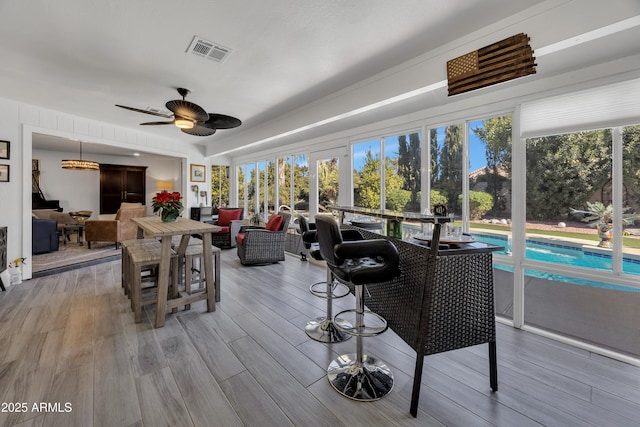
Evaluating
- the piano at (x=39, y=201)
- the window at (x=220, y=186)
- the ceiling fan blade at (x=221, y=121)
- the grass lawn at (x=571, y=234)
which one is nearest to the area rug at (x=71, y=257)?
the piano at (x=39, y=201)

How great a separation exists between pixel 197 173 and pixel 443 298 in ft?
22.9

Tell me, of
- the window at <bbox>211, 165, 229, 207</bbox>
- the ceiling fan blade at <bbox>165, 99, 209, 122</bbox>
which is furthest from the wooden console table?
the window at <bbox>211, 165, 229, 207</bbox>

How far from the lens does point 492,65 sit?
6.68ft

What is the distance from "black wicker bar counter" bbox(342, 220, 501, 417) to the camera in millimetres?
1533

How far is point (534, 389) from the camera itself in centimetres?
174

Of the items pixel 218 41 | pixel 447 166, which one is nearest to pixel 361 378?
pixel 447 166

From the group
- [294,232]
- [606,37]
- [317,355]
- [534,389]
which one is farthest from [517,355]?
[294,232]

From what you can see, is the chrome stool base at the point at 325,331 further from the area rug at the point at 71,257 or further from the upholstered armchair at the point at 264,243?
the area rug at the point at 71,257

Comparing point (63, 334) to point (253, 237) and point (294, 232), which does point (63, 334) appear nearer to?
point (253, 237)

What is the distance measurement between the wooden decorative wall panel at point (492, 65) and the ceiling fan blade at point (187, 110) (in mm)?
2537

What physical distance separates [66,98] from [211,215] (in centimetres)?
374

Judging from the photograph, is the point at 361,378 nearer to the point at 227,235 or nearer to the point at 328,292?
the point at 328,292

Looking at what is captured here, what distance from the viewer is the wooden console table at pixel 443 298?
1531mm

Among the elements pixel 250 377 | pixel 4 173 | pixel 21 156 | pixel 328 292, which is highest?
pixel 21 156
